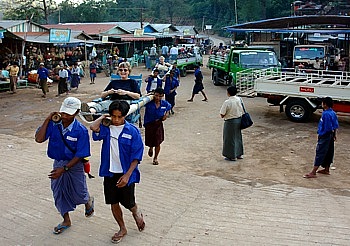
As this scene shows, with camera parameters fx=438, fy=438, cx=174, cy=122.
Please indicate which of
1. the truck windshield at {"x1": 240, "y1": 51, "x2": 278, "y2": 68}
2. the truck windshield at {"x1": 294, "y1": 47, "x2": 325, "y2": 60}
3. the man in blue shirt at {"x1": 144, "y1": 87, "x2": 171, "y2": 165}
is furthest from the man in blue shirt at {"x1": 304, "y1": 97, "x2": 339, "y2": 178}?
the truck windshield at {"x1": 294, "y1": 47, "x2": 325, "y2": 60}

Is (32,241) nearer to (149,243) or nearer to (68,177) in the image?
(68,177)

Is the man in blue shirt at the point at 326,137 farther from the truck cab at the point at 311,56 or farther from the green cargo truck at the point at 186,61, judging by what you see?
the green cargo truck at the point at 186,61

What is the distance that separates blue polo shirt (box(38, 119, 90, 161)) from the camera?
4508 millimetres

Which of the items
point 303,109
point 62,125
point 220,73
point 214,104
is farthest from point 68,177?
point 220,73

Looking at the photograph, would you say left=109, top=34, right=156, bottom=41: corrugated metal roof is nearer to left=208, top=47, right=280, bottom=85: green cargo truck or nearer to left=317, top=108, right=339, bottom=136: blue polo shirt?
left=208, top=47, right=280, bottom=85: green cargo truck

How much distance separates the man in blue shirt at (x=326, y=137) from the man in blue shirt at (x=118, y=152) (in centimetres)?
383

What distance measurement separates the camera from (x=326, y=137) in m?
7.10

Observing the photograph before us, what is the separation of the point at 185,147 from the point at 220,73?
11359mm

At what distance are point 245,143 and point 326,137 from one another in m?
2.78

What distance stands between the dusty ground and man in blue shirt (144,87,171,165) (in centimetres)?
52

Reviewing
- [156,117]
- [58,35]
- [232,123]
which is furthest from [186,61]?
[156,117]

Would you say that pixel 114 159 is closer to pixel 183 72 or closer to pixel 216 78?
pixel 216 78

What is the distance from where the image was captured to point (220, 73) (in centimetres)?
2025

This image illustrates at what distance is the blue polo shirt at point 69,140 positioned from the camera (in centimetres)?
451
